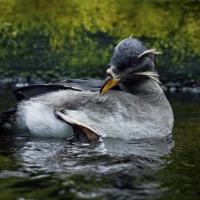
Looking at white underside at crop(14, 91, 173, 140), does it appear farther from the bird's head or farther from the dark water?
the bird's head

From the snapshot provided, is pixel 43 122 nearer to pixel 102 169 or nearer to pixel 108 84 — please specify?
pixel 108 84

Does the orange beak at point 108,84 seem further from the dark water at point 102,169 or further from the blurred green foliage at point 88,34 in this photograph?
the blurred green foliage at point 88,34

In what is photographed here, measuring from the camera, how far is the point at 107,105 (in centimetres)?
1095

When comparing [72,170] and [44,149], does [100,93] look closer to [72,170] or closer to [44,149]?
[44,149]

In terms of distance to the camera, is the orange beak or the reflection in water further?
the orange beak

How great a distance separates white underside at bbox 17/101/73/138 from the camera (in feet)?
36.7

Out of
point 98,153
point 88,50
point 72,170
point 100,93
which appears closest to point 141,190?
point 72,170

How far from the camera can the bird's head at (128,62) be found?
1109 cm

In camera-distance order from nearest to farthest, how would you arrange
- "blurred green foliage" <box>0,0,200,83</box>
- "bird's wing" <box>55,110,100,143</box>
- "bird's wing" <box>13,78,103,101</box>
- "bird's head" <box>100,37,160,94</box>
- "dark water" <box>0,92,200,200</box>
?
"dark water" <box>0,92,200,200</box>, "bird's wing" <box>55,110,100,143</box>, "bird's head" <box>100,37,160,94</box>, "bird's wing" <box>13,78,103,101</box>, "blurred green foliage" <box>0,0,200,83</box>

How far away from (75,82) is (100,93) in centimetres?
83

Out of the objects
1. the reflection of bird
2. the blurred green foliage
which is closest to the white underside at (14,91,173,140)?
the reflection of bird

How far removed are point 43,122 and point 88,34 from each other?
867 cm

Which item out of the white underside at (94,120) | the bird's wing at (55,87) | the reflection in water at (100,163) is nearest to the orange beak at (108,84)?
the white underside at (94,120)

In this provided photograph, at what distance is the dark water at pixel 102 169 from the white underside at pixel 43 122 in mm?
206
